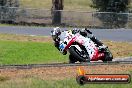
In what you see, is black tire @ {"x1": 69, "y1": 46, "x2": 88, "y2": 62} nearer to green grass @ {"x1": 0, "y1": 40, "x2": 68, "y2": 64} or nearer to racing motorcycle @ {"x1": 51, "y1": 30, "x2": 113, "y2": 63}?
racing motorcycle @ {"x1": 51, "y1": 30, "x2": 113, "y2": 63}

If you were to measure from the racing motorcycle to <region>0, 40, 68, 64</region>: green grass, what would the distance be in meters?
5.13

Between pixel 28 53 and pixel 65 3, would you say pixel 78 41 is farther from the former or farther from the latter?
pixel 65 3

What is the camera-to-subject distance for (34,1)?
6203cm

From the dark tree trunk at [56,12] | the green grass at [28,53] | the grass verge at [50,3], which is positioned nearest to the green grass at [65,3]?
the grass verge at [50,3]

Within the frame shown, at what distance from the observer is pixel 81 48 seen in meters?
13.1

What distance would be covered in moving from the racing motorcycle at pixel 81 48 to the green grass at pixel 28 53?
202 inches

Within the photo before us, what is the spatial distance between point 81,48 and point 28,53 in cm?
802

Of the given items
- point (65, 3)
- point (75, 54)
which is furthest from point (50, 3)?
point (75, 54)

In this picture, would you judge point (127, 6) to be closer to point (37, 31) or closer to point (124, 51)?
point (37, 31)

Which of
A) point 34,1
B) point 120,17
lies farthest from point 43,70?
point 34,1

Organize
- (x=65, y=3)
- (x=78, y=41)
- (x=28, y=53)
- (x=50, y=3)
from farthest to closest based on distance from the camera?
(x=50, y=3) → (x=65, y=3) → (x=28, y=53) → (x=78, y=41)

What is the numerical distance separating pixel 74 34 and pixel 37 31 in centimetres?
1912

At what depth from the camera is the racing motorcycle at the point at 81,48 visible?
42.2 ft

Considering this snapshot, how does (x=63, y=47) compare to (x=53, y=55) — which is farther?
(x=53, y=55)
